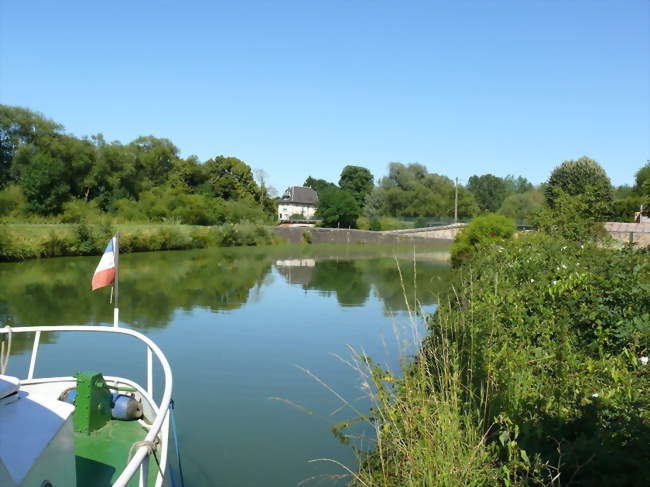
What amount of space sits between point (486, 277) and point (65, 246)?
84.6ft

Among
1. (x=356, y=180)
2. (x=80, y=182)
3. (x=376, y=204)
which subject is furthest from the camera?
(x=356, y=180)

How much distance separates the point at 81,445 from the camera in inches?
166

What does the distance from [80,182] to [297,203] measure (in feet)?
144

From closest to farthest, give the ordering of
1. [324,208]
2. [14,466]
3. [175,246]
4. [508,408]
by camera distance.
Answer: [14,466], [508,408], [175,246], [324,208]

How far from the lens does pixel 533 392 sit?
4.32 m

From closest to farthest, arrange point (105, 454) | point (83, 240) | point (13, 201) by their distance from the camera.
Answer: point (105, 454) → point (83, 240) → point (13, 201)

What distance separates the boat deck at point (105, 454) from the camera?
12.8 feet

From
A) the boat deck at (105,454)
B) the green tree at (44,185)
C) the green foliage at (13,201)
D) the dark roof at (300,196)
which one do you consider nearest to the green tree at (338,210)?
the green tree at (44,185)

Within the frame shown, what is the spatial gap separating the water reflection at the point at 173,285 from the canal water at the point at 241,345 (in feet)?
0.26

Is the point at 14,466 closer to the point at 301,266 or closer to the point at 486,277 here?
the point at 486,277

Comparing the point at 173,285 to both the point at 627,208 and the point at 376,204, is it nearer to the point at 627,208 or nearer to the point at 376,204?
the point at 627,208

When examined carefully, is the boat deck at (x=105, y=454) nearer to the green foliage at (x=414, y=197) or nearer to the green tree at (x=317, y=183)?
the green foliage at (x=414, y=197)

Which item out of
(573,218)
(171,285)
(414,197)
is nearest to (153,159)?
(414,197)

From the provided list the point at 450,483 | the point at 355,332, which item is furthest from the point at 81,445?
the point at 355,332
